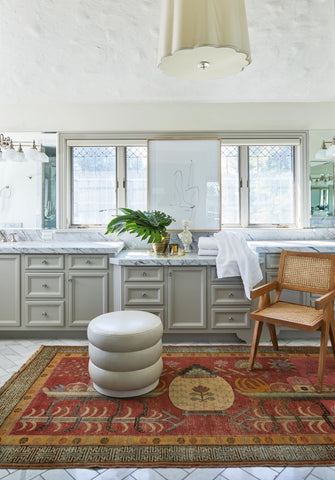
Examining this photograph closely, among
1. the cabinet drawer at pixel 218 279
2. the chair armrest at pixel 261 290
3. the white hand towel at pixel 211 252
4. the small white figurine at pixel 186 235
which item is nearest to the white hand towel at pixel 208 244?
the white hand towel at pixel 211 252

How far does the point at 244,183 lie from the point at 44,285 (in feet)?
8.11

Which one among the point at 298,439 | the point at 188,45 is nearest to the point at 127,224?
the point at 188,45

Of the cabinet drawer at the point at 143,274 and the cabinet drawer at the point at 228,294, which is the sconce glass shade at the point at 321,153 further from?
the cabinet drawer at the point at 143,274

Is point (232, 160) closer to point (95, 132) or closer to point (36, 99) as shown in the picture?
point (95, 132)

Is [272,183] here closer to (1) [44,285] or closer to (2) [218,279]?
(2) [218,279]

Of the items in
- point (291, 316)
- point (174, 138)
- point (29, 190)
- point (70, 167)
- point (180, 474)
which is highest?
point (174, 138)

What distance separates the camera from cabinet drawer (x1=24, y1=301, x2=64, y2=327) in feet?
10.7

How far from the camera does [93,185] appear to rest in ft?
12.9

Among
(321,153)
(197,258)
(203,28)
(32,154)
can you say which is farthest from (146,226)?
(321,153)

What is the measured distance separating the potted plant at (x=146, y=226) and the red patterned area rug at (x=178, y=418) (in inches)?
47.7

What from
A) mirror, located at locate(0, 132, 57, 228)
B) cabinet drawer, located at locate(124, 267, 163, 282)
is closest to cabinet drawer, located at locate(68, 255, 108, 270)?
cabinet drawer, located at locate(124, 267, 163, 282)

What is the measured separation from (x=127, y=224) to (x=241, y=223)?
138 centimetres

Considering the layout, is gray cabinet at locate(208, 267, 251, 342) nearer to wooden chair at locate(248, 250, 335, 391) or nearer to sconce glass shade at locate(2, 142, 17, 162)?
wooden chair at locate(248, 250, 335, 391)

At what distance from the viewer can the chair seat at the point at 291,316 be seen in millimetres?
2375
